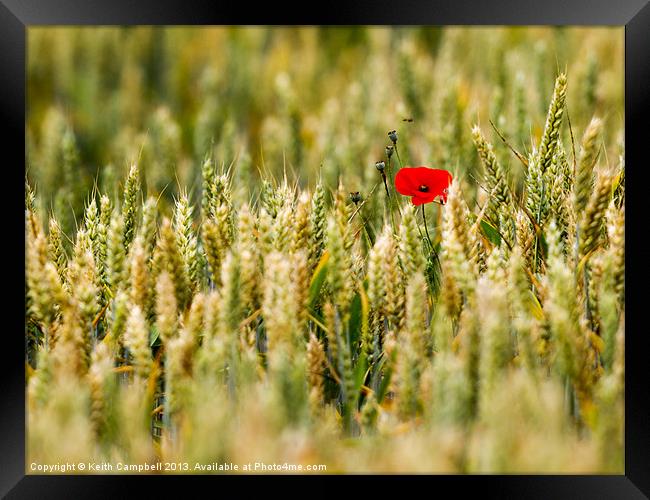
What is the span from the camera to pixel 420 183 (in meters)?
1.21

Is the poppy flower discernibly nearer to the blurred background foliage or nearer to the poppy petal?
the poppy petal

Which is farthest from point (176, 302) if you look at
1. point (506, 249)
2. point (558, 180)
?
point (558, 180)

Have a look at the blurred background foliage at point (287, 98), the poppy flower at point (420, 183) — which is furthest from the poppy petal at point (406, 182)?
the blurred background foliage at point (287, 98)

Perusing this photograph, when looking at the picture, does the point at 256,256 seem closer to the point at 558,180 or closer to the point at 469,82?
the point at 558,180

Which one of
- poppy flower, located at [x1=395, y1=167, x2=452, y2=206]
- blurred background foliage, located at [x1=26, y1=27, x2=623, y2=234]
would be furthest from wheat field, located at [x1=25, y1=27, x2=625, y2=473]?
blurred background foliage, located at [x1=26, y1=27, x2=623, y2=234]

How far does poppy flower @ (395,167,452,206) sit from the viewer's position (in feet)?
3.94

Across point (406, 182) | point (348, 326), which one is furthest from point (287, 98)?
point (348, 326)

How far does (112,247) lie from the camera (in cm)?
113

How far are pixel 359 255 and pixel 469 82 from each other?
3.92 ft

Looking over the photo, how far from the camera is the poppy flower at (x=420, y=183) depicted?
1.20m
